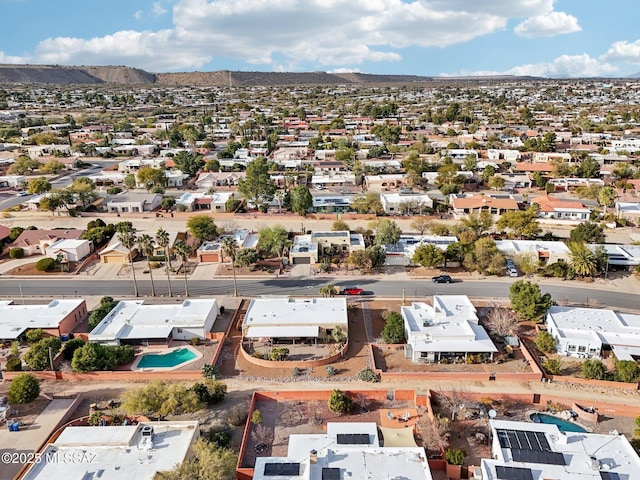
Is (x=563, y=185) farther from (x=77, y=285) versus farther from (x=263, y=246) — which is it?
(x=77, y=285)

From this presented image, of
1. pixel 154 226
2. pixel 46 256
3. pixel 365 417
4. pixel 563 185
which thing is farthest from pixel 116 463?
pixel 563 185

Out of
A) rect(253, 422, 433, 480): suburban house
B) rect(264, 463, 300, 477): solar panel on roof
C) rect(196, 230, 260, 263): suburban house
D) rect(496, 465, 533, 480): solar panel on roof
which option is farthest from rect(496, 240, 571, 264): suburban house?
rect(264, 463, 300, 477): solar panel on roof

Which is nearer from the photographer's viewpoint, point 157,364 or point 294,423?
point 294,423

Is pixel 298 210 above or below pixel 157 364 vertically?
above

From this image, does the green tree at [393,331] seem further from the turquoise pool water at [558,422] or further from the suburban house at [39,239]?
the suburban house at [39,239]

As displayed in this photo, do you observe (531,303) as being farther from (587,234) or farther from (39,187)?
(39,187)

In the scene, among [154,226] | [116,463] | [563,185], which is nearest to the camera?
[116,463]

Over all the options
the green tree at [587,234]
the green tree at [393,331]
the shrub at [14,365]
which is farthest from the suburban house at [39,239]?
the green tree at [587,234]
